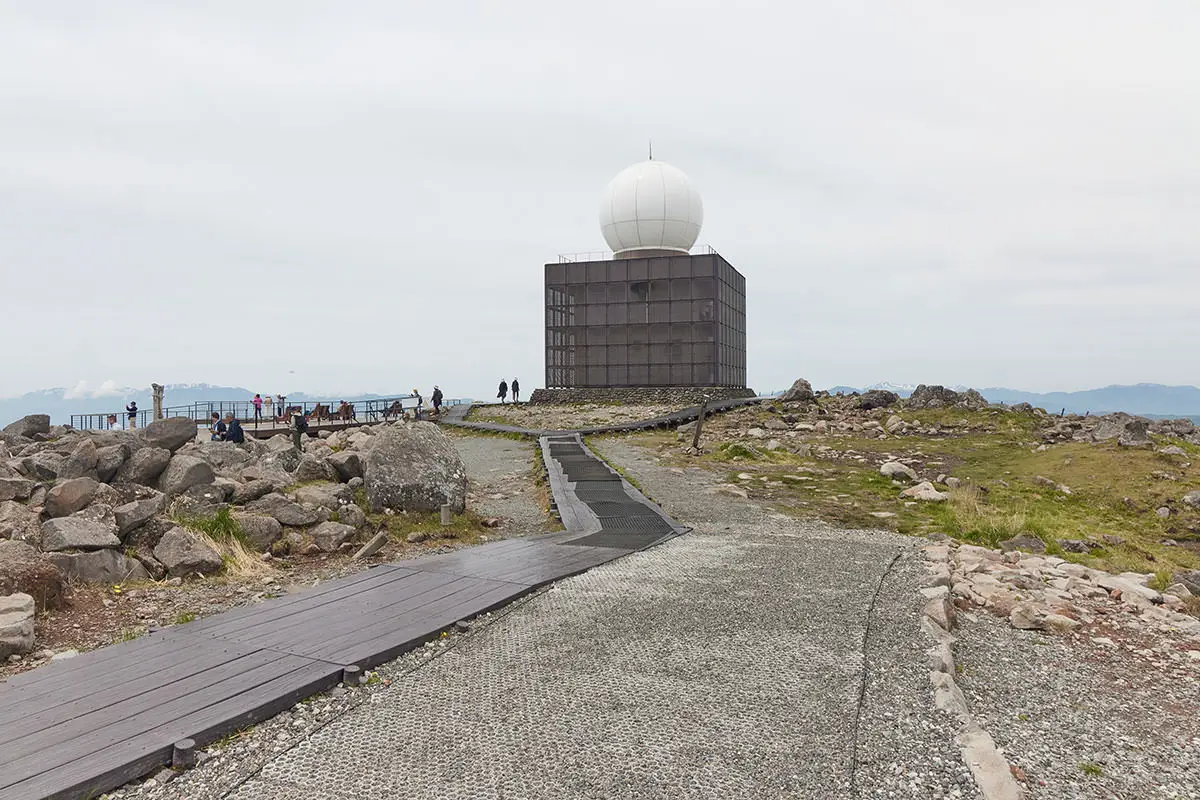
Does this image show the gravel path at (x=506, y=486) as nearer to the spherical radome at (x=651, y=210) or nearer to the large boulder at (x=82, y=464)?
the large boulder at (x=82, y=464)

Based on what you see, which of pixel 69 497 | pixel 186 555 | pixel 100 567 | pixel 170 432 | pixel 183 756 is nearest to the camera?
pixel 183 756

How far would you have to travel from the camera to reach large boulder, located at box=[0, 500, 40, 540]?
734 centimetres

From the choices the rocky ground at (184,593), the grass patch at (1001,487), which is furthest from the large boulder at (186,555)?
the grass patch at (1001,487)

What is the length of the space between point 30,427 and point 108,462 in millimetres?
19261

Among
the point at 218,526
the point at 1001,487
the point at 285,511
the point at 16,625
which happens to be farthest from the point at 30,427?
the point at 1001,487

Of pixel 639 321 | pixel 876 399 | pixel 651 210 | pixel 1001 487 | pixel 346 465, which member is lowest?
pixel 1001 487

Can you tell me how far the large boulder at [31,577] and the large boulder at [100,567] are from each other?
338 mm

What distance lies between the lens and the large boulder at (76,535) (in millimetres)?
7008

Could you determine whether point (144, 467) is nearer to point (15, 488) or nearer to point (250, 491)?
point (15, 488)

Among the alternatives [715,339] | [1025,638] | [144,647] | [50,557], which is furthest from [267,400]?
[1025,638]

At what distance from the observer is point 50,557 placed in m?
6.59

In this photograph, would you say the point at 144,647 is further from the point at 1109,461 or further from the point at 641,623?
the point at 1109,461

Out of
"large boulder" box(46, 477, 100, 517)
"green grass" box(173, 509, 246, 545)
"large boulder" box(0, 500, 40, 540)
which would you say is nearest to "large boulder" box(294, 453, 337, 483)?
"green grass" box(173, 509, 246, 545)

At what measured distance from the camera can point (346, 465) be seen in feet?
40.9
